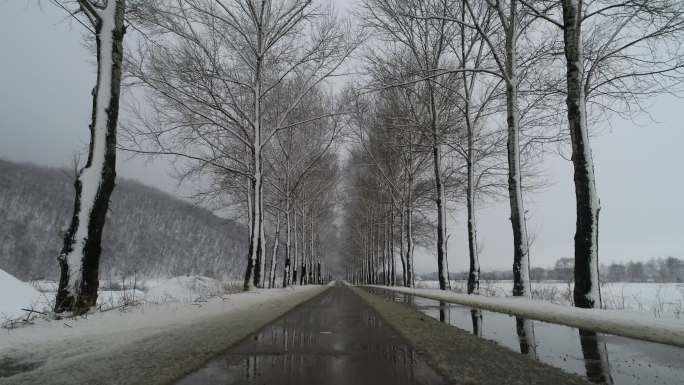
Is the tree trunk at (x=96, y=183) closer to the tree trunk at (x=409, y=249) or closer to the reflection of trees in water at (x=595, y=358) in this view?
the reflection of trees in water at (x=595, y=358)

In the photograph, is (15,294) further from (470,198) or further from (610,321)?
(470,198)

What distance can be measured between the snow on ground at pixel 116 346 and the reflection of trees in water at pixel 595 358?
326 cm

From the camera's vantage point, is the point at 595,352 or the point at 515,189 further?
the point at 515,189

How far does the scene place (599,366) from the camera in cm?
304

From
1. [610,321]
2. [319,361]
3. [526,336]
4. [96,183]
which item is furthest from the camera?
[96,183]

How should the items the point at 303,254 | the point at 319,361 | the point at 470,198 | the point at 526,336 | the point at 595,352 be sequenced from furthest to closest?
1. the point at 303,254
2. the point at 470,198
3. the point at 526,336
4. the point at 595,352
5. the point at 319,361

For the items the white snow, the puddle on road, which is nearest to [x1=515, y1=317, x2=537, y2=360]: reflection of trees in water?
the puddle on road

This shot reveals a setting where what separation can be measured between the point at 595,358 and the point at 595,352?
A: 31 cm

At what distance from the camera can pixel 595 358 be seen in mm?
3348

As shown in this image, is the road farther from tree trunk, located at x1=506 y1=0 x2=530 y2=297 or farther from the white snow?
the white snow

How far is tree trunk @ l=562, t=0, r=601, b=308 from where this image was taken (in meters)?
7.57

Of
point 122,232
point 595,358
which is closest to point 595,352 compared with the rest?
Result: point 595,358

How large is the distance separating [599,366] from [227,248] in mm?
132360

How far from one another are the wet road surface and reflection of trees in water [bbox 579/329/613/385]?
4.10 ft
